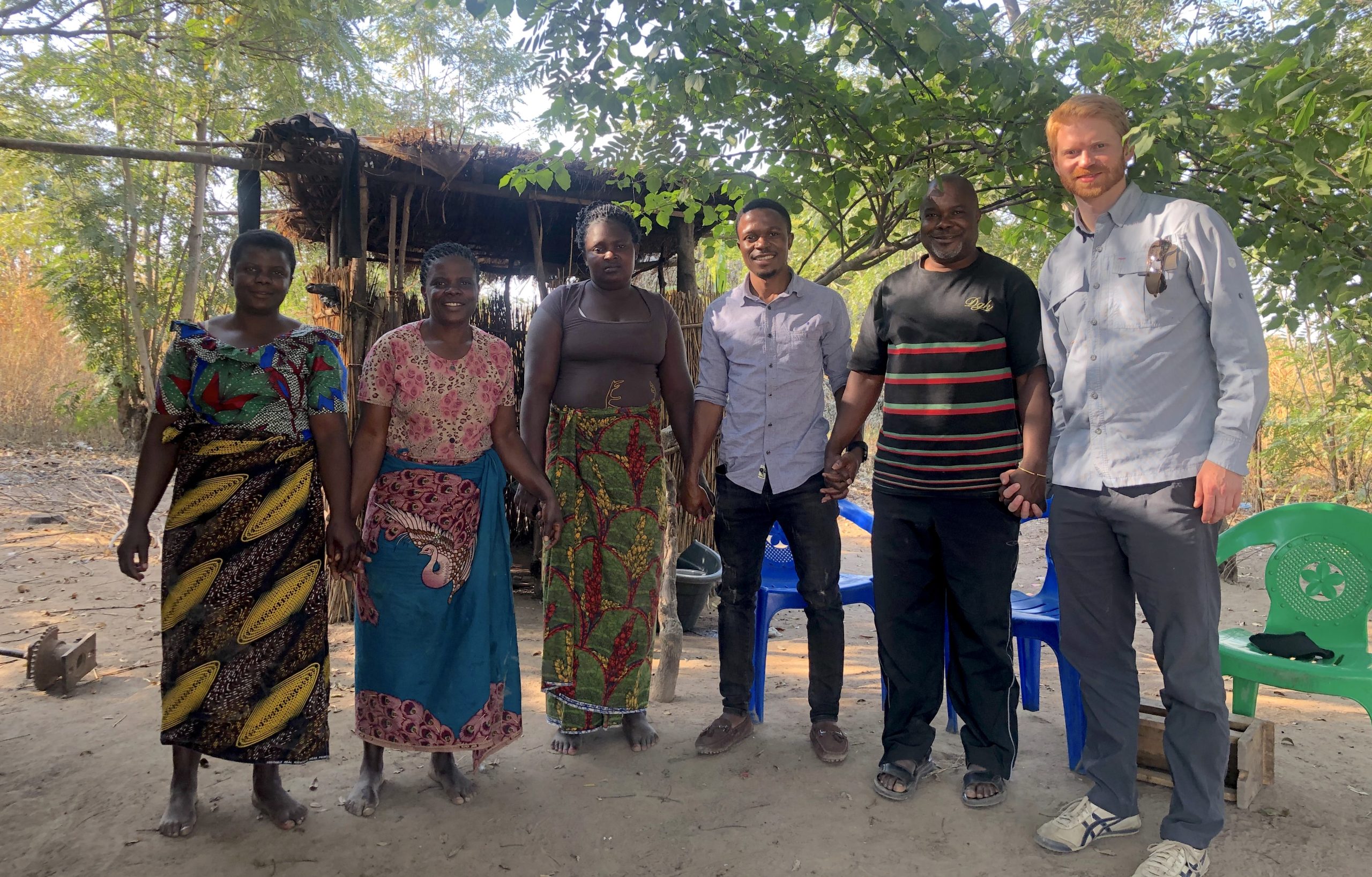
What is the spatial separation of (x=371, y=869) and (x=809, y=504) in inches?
69.4

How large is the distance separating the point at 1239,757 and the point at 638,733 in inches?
79.4

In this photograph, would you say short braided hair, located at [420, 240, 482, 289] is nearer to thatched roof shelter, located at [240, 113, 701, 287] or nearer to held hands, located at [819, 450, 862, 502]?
held hands, located at [819, 450, 862, 502]

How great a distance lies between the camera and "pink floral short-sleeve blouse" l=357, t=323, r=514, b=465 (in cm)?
265

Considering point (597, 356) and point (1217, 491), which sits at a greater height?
point (597, 356)

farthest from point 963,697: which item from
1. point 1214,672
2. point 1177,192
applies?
point 1177,192

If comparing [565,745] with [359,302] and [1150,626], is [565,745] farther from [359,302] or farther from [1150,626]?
[359,302]

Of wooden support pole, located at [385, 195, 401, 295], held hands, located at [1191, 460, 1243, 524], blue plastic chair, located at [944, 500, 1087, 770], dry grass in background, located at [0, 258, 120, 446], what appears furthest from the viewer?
dry grass in background, located at [0, 258, 120, 446]

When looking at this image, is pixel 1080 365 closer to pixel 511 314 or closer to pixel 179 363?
pixel 179 363

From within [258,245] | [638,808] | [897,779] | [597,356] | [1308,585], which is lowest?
[638,808]

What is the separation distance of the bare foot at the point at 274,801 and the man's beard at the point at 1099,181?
9.67 ft

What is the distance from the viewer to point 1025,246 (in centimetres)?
623

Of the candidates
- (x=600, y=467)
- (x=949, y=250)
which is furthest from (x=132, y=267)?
(x=949, y=250)

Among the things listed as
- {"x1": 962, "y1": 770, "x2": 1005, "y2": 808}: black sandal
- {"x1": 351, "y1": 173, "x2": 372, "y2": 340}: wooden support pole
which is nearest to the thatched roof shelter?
{"x1": 351, "y1": 173, "x2": 372, "y2": 340}: wooden support pole

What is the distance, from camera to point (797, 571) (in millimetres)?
3170
